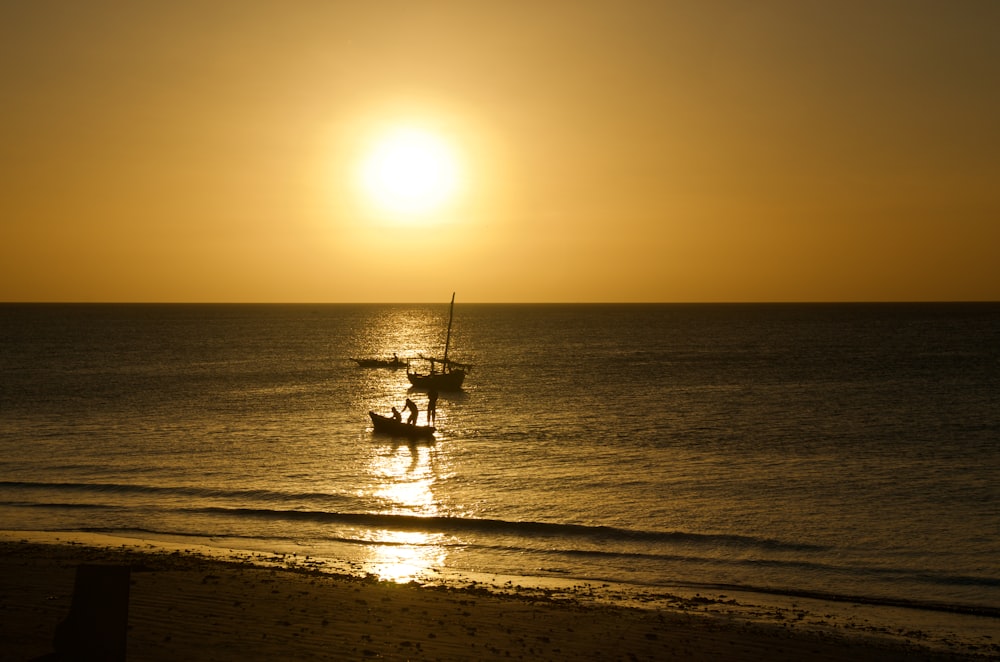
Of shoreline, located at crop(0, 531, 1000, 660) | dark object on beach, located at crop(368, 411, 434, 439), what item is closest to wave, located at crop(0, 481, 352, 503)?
shoreline, located at crop(0, 531, 1000, 660)

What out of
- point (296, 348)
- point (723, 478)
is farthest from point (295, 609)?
point (296, 348)

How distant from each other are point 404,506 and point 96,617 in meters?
21.6

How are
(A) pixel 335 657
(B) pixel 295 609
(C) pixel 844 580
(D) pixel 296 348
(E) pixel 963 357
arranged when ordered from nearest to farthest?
1. (A) pixel 335 657
2. (B) pixel 295 609
3. (C) pixel 844 580
4. (E) pixel 963 357
5. (D) pixel 296 348

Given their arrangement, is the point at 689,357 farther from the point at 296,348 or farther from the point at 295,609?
the point at 295,609

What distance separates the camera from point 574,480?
31453 millimetres

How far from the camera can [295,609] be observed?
14766mm

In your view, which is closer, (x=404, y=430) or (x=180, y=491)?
(x=180, y=491)

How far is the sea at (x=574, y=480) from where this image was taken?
20.4m

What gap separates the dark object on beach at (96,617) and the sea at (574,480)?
12.2 meters

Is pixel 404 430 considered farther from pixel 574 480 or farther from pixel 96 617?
pixel 96 617

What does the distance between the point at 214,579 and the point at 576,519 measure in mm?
11735

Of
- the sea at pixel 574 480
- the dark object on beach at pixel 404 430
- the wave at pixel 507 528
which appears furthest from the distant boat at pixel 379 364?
the wave at pixel 507 528

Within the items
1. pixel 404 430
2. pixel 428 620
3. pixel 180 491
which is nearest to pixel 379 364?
pixel 404 430

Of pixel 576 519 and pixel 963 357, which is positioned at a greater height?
pixel 963 357
